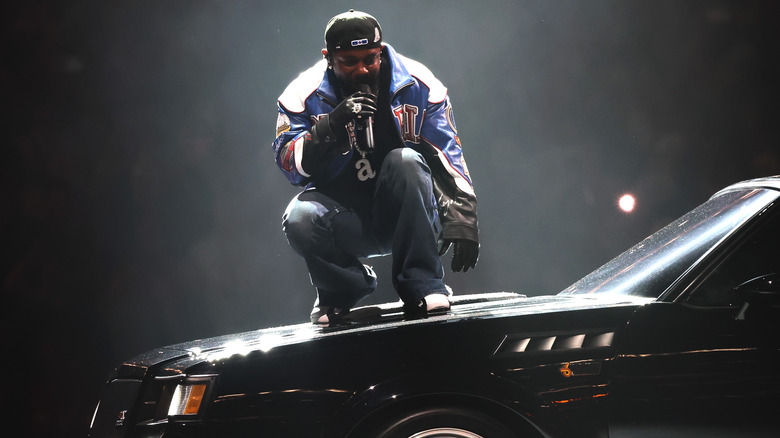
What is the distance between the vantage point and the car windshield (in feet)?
6.79

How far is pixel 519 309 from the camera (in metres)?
2.12

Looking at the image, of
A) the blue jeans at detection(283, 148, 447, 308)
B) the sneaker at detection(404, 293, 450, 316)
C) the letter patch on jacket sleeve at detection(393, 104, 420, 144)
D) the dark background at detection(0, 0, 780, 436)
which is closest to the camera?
the sneaker at detection(404, 293, 450, 316)

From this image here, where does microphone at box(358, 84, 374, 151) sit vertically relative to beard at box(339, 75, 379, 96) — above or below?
below

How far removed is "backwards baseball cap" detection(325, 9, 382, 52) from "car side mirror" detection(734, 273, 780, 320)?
5.08 feet

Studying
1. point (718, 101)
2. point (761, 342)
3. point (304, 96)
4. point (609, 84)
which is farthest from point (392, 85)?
point (718, 101)

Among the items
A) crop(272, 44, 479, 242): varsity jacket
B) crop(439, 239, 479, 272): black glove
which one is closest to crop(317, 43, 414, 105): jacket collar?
crop(272, 44, 479, 242): varsity jacket

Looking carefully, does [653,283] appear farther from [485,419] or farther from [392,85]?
[392,85]

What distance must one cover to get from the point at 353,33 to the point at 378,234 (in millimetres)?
765

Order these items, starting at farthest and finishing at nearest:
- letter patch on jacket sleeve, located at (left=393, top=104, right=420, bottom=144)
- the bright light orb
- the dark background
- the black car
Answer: the bright light orb → the dark background → letter patch on jacket sleeve, located at (left=393, top=104, right=420, bottom=144) → the black car

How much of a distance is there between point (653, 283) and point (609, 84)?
3.18 metres

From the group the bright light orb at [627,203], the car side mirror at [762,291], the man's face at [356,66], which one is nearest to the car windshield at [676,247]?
the car side mirror at [762,291]

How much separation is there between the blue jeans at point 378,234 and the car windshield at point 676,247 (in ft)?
1.99

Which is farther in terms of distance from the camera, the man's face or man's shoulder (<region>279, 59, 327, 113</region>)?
man's shoulder (<region>279, 59, 327, 113</region>)

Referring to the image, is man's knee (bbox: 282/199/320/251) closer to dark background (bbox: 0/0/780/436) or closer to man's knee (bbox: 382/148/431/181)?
man's knee (bbox: 382/148/431/181)
